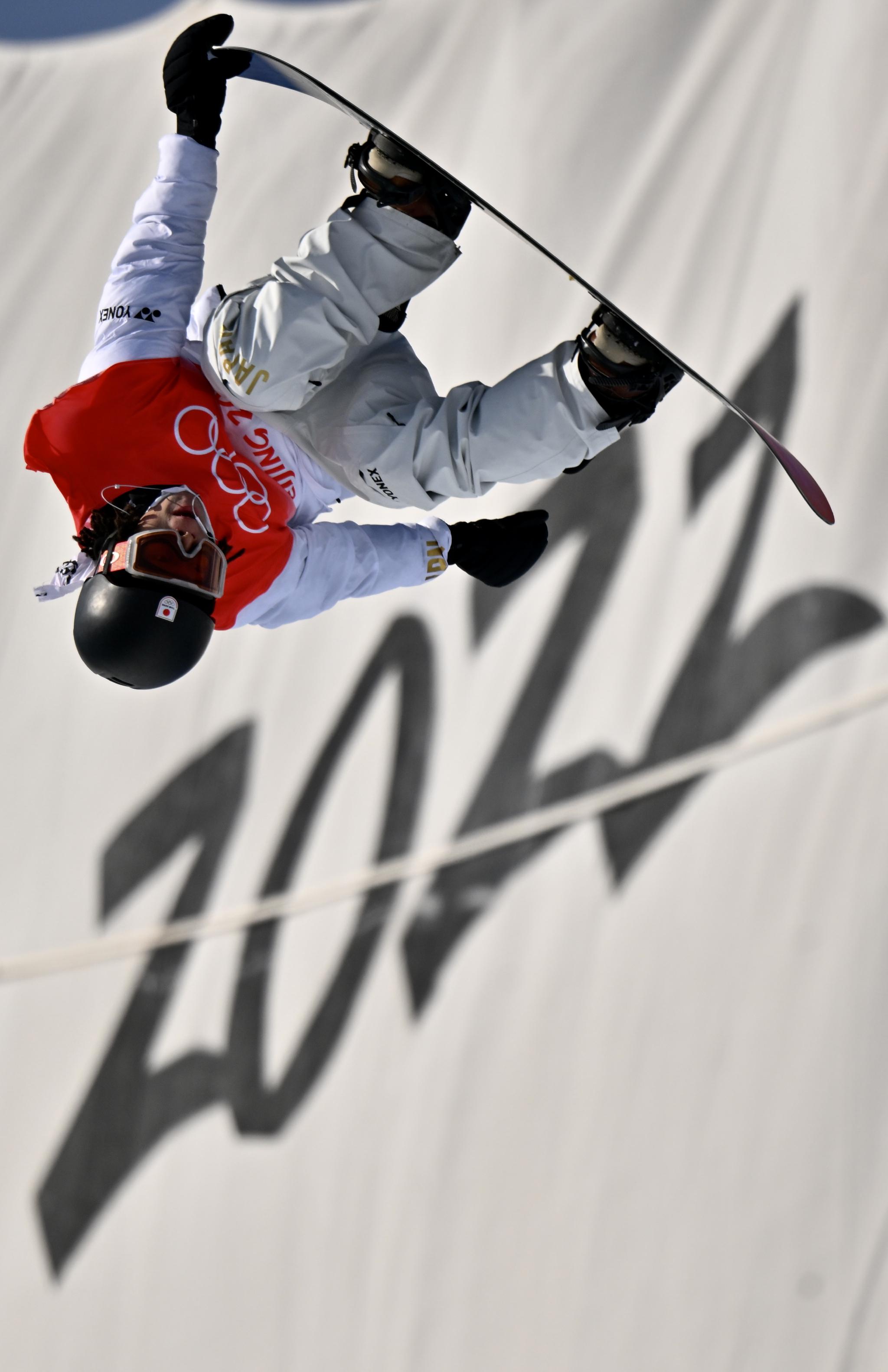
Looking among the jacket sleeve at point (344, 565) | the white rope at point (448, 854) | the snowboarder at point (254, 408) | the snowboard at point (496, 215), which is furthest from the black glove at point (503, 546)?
the white rope at point (448, 854)

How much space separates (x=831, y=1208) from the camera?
1.28 m

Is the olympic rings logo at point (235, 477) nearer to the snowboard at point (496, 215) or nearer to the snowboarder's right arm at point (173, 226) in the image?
the snowboarder's right arm at point (173, 226)

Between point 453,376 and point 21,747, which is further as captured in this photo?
point 21,747

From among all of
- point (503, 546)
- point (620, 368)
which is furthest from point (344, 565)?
point (620, 368)

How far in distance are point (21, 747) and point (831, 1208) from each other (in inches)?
67.7

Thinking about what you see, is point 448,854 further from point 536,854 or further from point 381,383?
point 381,383

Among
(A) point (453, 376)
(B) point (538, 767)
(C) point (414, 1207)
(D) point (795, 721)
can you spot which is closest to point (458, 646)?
(B) point (538, 767)

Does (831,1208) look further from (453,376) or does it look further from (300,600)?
(453,376)

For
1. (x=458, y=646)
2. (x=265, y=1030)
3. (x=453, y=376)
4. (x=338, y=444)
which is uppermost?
(x=453, y=376)

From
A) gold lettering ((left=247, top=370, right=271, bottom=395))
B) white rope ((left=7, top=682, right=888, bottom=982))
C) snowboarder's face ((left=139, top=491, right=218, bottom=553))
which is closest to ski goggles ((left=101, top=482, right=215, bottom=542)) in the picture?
snowboarder's face ((left=139, top=491, right=218, bottom=553))

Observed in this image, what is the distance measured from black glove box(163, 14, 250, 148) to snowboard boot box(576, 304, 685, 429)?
0.39m

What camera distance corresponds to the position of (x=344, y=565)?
1.24 m

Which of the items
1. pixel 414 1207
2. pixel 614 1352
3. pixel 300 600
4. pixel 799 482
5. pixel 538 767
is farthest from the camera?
pixel 538 767

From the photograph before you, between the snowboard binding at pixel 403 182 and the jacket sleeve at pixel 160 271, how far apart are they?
173mm
